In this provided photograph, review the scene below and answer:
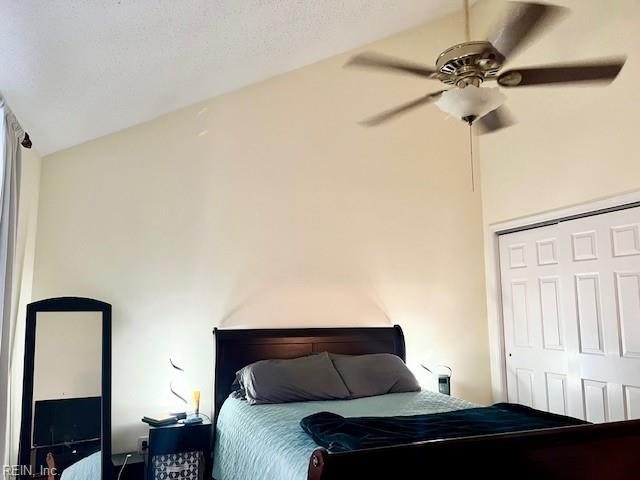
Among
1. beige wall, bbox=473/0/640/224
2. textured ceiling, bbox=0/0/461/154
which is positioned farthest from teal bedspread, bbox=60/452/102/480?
beige wall, bbox=473/0/640/224

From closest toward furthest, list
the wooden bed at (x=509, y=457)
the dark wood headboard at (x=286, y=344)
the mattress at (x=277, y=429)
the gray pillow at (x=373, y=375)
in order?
the wooden bed at (x=509, y=457), the mattress at (x=277, y=429), the gray pillow at (x=373, y=375), the dark wood headboard at (x=286, y=344)

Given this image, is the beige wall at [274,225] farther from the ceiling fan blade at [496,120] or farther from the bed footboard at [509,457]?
the bed footboard at [509,457]

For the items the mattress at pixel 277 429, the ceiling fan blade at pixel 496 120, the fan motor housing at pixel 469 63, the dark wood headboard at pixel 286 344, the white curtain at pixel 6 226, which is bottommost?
the mattress at pixel 277 429

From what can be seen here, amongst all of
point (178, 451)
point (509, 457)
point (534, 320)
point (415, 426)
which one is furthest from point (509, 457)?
point (534, 320)

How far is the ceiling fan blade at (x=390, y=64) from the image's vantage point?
2369mm

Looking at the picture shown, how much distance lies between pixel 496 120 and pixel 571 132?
1336mm

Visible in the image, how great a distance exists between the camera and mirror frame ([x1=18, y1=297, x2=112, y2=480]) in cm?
289

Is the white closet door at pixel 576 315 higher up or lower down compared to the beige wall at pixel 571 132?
lower down

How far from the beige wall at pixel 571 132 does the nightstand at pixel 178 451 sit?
3083 millimetres

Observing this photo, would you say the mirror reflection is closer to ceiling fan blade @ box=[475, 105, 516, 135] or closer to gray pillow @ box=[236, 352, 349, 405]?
gray pillow @ box=[236, 352, 349, 405]

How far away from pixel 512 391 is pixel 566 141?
7.05 feet

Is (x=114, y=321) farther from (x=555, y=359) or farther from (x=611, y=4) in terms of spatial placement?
(x=611, y=4)

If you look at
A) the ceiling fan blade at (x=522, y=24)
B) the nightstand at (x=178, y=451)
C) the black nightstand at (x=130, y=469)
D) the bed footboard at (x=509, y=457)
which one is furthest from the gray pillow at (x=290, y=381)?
the ceiling fan blade at (x=522, y=24)

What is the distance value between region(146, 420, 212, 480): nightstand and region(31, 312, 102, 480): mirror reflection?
363 millimetres
